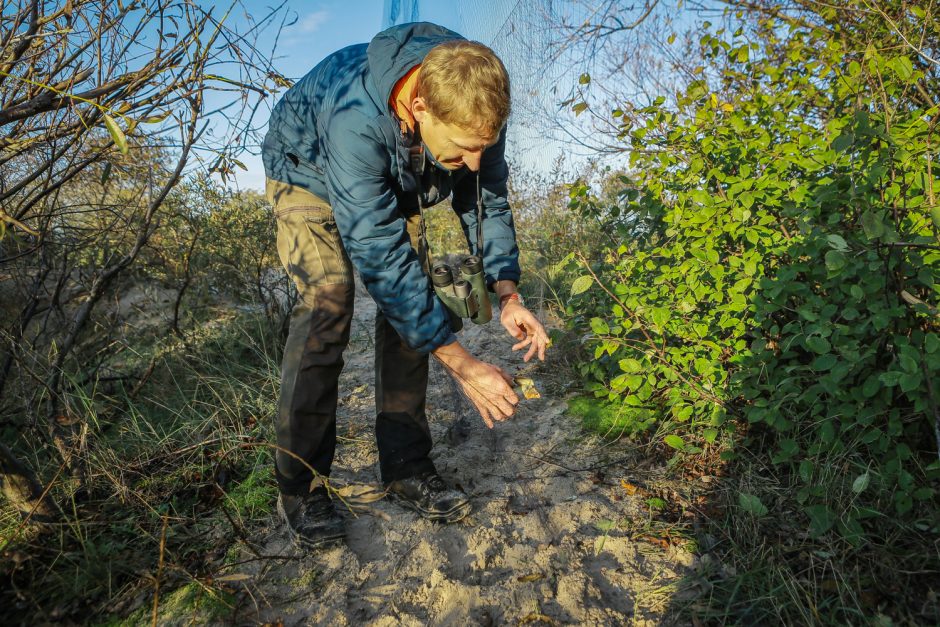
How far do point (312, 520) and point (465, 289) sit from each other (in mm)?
1088

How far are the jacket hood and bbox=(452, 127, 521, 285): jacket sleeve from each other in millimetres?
578

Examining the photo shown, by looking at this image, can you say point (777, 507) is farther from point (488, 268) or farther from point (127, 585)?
point (127, 585)

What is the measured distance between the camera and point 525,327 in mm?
2109

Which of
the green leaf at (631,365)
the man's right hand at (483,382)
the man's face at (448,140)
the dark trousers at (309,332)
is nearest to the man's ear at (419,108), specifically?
the man's face at (448,140)

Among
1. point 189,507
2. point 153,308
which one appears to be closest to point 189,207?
point 153,308

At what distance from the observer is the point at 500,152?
220 cm

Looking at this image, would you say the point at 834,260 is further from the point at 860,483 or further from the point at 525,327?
the point at 525,327

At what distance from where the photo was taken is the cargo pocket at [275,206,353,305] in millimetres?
1924

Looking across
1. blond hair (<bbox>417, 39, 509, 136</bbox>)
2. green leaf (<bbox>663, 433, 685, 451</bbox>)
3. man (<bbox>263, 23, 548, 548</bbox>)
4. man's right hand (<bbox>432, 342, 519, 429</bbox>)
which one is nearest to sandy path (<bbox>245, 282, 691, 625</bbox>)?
man (<bbox>263, 23, 548, 548</bbox>)

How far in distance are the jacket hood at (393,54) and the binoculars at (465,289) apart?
25.9 inches

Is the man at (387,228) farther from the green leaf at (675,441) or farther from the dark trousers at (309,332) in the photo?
the green leaf at (675,441)

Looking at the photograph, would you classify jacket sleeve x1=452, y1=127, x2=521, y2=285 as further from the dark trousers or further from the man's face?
the dark trousers

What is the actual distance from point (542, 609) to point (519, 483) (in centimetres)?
71

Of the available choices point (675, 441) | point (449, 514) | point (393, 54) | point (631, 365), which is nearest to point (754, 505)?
point (675, 441)
